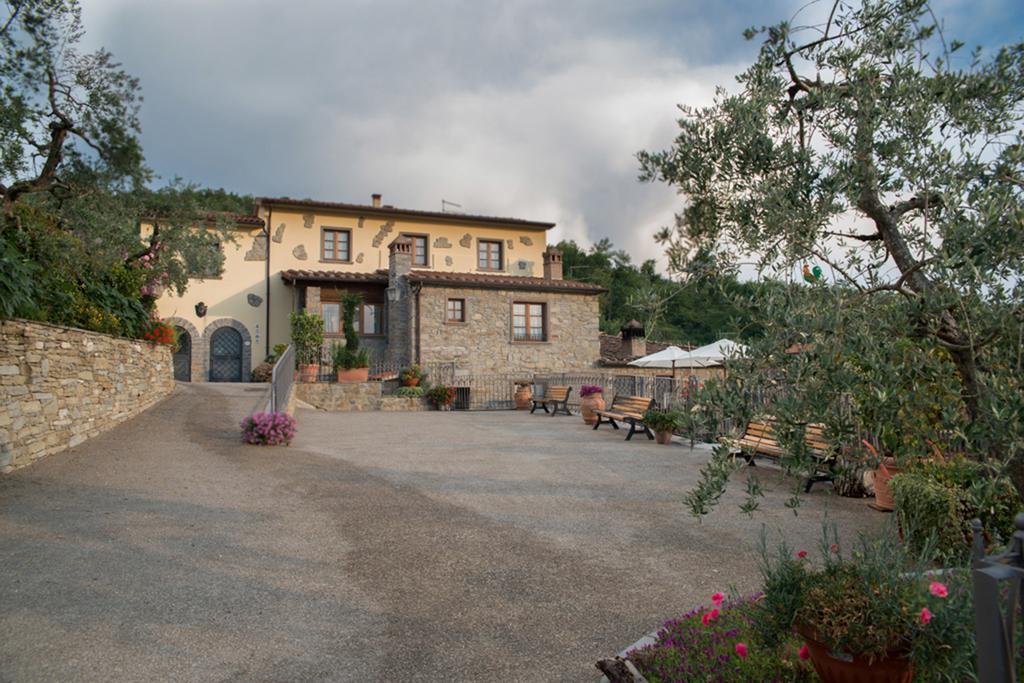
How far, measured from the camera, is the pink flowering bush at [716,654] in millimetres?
2852

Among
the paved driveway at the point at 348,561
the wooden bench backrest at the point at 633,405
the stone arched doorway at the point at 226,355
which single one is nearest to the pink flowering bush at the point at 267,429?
the paved driveway at the point at 348,561

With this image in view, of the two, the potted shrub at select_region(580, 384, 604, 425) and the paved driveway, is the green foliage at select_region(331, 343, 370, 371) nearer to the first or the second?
the potted shrub at select_region(580, 384, 604, 425)

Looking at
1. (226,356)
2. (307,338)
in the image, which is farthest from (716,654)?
(226,356)

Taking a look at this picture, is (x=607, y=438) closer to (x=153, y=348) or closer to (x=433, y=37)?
(x=433, y=37)

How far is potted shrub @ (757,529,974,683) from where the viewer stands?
2.37 m

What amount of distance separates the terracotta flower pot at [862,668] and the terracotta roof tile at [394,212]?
2391 cm

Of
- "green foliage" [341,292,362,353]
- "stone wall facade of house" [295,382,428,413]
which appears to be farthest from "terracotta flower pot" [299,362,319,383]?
"green foliage" [341,292,362,353]

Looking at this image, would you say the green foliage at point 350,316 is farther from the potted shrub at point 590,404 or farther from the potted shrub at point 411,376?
the potted shrub at point 590,404

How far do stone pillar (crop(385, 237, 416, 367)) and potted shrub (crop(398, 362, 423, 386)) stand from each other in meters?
1.51

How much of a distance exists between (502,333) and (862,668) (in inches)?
791

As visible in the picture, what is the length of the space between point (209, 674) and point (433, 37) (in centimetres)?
522

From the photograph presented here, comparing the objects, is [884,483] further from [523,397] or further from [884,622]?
[523,397]

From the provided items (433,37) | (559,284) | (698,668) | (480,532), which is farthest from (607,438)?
(559,284)

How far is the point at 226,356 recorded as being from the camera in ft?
75.3
